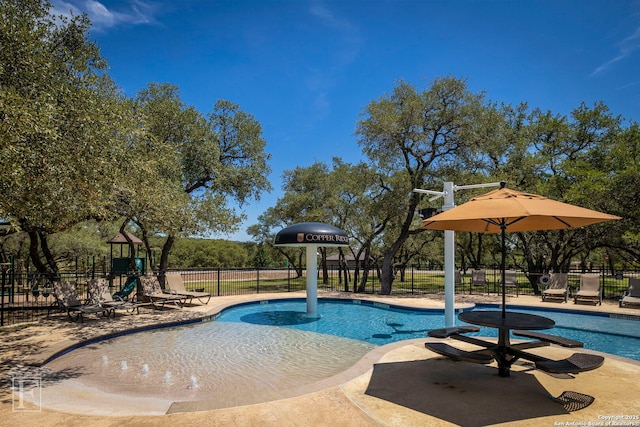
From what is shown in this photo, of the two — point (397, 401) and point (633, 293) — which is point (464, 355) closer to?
point (397, 401)

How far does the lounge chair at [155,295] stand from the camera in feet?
40.9

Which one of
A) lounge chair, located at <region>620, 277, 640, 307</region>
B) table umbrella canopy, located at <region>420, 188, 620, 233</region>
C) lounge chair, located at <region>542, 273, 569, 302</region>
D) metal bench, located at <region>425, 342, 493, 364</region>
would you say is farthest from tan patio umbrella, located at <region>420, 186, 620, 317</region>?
lounge chair, located at <region>542, 273, 569, 302</region>

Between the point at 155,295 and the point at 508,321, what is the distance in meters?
11.5

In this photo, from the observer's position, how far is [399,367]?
18.1 ft

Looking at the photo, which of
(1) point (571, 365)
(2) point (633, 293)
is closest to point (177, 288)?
(1) point (571, 365)

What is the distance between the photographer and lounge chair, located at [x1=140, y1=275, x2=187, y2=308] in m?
12.5

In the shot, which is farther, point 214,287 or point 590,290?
point 214,287

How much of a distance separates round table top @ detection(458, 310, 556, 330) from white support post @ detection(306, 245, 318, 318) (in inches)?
278

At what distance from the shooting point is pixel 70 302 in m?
10.3

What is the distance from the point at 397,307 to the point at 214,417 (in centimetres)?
1038

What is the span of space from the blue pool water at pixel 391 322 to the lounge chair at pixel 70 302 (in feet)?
11.8

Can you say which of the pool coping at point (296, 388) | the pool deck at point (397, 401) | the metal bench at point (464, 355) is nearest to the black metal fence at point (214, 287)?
the pool coping at point (296, 388)

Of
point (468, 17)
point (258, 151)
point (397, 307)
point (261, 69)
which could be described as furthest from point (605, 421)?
point (258, 151)

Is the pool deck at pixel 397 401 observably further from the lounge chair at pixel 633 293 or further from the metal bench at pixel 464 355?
the lounge chair at pixel 633 293
